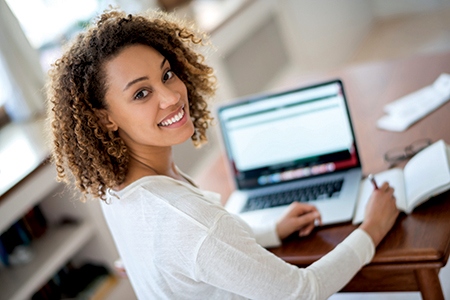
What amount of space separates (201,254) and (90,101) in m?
0.44

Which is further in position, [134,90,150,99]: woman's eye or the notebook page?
the notebook page

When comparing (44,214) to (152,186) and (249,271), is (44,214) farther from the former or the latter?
(249,271)

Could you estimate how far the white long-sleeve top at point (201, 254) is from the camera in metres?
1.18

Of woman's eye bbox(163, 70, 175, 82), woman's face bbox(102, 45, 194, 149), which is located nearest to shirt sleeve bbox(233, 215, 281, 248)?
woman's face bbox(102, 45, 194, 149)

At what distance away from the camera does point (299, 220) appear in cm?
154

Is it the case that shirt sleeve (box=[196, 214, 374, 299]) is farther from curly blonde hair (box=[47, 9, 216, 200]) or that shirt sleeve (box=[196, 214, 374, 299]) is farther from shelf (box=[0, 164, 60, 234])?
shelf (box=[0, 164, 60, 234])

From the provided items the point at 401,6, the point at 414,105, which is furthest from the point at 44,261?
the point at 401,6

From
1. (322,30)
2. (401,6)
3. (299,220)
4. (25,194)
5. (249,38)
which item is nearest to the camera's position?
(299,220)

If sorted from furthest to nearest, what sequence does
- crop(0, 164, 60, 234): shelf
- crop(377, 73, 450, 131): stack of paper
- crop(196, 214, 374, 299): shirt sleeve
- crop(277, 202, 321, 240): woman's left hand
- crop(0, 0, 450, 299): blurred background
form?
1. crop(0, 0, 450, 299): blurred background
2. crop(0, 164, 60, 234): shelf
3. crop(377, 73, 450, 131): stack of paper
4. crop(277, 202, 321, 240): woman's left hand
5. crop(196, 214, 374, 299): shirt sleeve

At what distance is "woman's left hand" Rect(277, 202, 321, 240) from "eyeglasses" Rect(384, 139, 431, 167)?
0.32 metres

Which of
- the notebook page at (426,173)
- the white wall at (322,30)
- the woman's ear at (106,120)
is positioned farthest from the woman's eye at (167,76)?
the white wall at (322,30)

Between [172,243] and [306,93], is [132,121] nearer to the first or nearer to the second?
[172,243]

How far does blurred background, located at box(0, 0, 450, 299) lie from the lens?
278cm

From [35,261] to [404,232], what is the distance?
1558 mm
